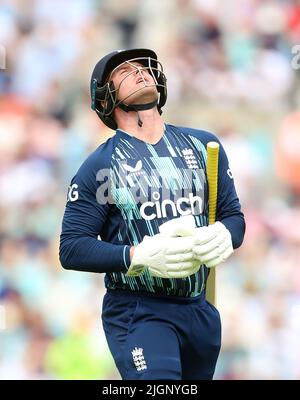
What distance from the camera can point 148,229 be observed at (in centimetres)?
386

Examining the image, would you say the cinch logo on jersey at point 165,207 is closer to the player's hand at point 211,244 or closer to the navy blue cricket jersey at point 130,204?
the navy blue cricket jersey at point 130,204

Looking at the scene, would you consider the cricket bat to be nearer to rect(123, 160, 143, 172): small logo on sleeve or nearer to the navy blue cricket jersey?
the navy blue cricket jersey

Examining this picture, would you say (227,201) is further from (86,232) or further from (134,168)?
(86,232)

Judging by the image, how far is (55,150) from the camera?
22.2ft

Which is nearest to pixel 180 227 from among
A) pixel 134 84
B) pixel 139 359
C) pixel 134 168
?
pixel 134 168

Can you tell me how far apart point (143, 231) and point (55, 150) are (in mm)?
3046

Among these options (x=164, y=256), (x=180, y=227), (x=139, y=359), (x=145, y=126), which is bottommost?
(x=139, y=359)

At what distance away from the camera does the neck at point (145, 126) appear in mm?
4047

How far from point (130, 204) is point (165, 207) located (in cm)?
16

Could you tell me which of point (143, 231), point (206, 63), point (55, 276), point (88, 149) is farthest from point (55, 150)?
point (143, 231)

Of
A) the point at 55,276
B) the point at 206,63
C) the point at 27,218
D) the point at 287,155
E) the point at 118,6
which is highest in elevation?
the point at 118,6

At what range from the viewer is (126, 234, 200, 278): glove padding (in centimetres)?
361

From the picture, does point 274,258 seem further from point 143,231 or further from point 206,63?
point 143,231

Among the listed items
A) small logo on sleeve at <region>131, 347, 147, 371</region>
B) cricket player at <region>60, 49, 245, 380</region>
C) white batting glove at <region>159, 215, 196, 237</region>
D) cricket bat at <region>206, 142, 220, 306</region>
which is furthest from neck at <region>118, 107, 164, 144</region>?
small logo on sleeve at <region>131, 347, 147, 371</region>
